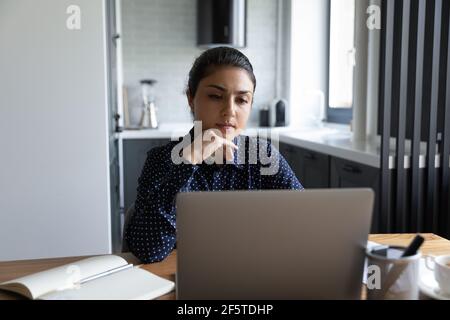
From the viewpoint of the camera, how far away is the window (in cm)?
368

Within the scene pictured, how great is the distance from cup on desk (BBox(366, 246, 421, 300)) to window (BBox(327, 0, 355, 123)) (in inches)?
123

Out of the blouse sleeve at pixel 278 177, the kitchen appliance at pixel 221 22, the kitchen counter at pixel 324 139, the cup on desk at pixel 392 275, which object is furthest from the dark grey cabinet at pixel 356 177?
the kitchen appliance at pixel 221 22

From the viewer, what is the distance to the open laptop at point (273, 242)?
64cm

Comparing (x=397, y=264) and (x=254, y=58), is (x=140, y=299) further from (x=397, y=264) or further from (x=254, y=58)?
(x=254, y=58)

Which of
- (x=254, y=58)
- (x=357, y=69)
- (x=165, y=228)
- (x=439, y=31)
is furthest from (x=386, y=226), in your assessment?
(x=254, y=58)

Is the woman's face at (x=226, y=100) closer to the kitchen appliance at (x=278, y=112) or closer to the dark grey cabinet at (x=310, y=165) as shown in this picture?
the dark grey cabinet at (x=310, y=165)

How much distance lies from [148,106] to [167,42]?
2.08 feet

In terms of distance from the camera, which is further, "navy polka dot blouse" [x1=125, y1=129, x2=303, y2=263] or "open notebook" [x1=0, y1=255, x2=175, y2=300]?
"navy polka dot blouse" [x1=125, y1=129, x2=303, y2=263]

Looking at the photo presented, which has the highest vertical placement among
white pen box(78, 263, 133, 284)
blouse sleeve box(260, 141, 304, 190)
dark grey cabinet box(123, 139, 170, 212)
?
blouse sleeve box(260, 141, 304, 190)

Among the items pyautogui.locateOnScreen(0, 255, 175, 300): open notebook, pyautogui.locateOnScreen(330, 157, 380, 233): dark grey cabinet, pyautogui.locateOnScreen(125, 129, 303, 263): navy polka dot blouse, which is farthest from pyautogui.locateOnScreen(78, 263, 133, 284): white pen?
pyautogui.locateOnScreen(330, 157, 380, 233): dark grey cabinet

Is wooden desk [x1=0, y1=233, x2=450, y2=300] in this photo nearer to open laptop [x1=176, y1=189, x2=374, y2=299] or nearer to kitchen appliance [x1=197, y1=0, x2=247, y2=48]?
open laptop [x1=176, y1=189, x2=374, y2=299]

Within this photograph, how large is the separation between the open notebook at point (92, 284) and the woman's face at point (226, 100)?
0.50 meters

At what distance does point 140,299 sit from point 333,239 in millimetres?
369

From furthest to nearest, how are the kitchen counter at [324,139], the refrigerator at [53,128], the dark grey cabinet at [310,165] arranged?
the dark grey cabinet at [310,165] → the kitchen counter at [324,139] → the refrigerator at [53,128]
